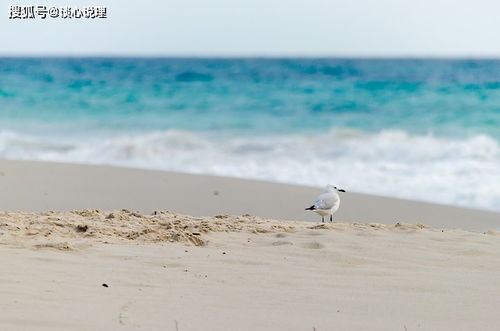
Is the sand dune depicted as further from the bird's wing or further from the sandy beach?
the bird's wing

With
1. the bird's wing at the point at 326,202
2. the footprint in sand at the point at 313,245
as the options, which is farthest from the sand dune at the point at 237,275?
the bird's wing at the point at 326,202

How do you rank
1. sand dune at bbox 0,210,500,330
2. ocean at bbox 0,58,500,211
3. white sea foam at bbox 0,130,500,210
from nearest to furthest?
sand dune at bbox 0,210,500,330, white sea foam at bbox 0,130,500,210, ocean at bbox 0,58,500,211

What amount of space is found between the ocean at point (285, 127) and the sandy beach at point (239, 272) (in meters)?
3.17

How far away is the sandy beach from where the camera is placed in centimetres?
379

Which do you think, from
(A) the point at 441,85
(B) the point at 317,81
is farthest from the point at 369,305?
(B) the point at 317,81

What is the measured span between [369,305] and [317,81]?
24.6 m

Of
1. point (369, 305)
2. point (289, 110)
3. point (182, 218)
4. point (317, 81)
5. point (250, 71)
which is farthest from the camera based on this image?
point (250, 71)

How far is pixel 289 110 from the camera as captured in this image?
67.0 feet

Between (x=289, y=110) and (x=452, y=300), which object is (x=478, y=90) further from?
(x=452, y=300)

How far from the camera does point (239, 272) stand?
4.71 meters

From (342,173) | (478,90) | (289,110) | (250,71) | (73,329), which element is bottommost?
(73,329)

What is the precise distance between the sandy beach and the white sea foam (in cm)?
239

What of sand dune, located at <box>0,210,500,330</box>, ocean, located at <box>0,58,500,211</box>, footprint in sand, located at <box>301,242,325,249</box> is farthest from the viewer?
ocean, located at <box>0,58,500,211</box>

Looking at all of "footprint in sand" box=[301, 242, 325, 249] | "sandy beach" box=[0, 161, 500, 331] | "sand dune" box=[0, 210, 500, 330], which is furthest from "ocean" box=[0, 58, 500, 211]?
"footprint in sand" box=[301, 242, 325, 249]
